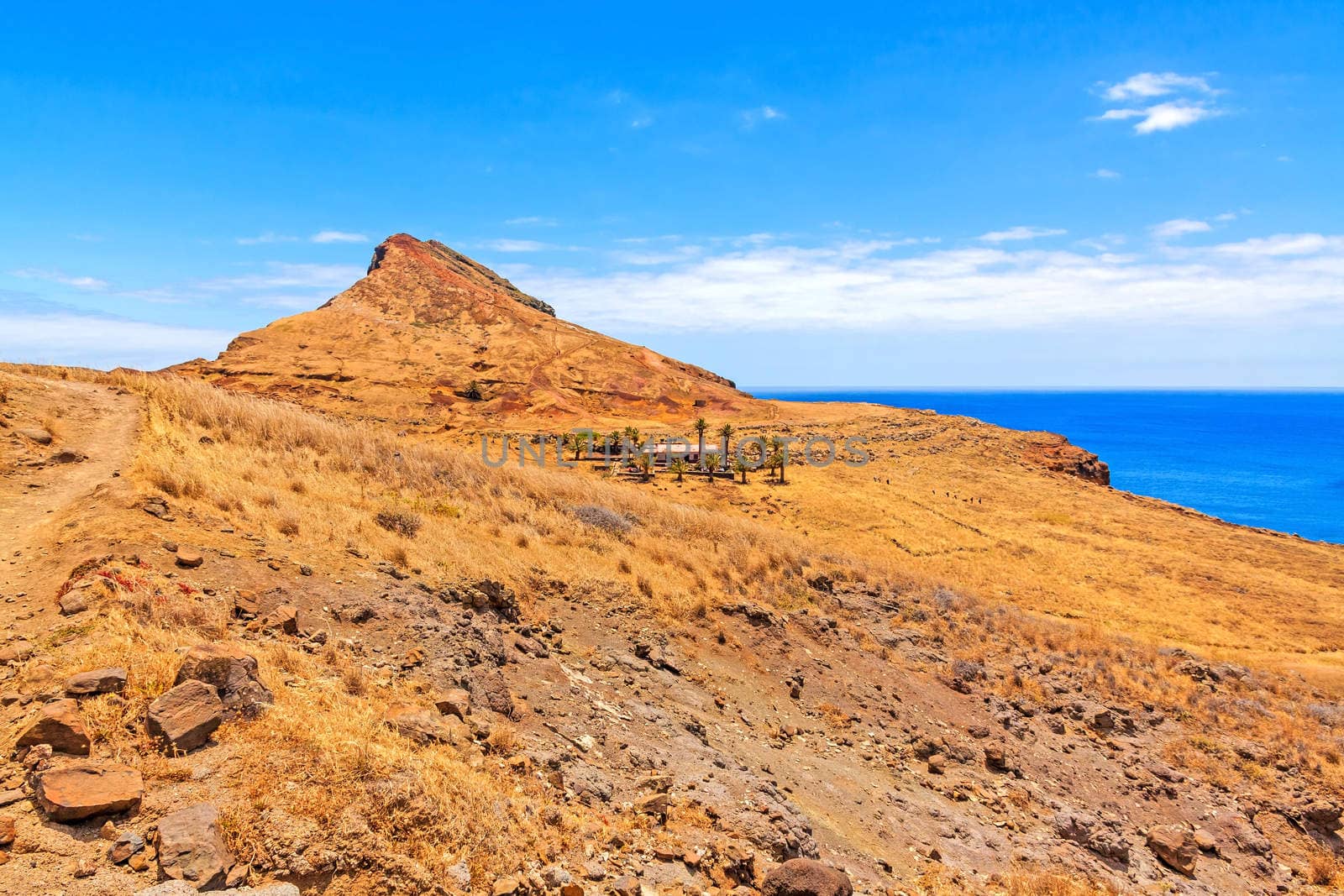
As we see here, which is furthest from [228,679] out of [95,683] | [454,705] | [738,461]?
[738,461]

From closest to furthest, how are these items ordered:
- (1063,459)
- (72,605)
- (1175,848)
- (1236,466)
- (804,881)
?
(804,881), (72,605), (1175,848), (1063,459), (1236,466)

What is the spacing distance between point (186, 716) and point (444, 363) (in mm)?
62772

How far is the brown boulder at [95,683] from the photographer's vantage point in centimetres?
472

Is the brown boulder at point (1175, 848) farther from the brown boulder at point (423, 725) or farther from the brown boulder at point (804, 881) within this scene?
the brown boulder at point (423, 725)

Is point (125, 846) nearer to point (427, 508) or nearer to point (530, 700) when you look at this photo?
point (530, 700)

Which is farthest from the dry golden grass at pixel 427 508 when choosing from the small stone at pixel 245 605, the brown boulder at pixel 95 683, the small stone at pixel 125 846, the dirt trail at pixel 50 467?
the small stone at pixel 125 846

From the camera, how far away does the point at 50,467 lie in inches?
437

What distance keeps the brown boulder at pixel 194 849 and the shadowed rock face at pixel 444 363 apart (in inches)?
1928

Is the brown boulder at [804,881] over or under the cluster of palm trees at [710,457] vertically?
under

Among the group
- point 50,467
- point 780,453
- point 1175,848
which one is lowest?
point 1175,848

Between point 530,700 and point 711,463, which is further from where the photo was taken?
point 711,463

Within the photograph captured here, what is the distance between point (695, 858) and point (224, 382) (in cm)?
6084

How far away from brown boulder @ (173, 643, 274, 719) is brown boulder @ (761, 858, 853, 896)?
168 inches

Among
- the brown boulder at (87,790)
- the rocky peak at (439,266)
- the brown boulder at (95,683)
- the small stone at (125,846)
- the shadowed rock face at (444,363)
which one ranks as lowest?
the small stone at (125,846)
